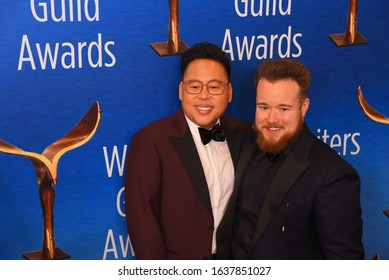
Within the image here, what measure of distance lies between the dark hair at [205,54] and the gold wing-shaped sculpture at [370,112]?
36.7 inches

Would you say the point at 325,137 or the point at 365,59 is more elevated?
the point at 365,59

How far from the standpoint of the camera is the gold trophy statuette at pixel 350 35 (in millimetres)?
3607

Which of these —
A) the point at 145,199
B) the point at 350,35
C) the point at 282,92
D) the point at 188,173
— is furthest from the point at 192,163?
the point at 350,35

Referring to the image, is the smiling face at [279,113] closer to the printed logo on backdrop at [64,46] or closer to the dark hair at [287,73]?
the dark hair at [287,73]

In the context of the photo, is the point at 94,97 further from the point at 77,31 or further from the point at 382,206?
the point at 382,206

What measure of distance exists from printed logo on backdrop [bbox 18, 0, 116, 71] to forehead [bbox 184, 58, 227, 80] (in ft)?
1.45

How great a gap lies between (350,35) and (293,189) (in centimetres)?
108

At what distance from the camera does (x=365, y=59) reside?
12.1ft

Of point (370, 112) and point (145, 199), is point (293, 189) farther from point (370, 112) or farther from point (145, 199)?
point (370, 112)

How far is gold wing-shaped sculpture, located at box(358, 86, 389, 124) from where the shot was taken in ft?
12.3

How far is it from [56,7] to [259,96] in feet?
3.52

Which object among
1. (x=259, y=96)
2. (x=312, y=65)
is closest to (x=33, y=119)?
(x=259, y=96)

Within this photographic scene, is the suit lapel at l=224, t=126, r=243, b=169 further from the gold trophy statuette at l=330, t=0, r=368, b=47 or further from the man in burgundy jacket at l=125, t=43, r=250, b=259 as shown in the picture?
the gold trophy statuette at l=330, t=0, r=368, b=47

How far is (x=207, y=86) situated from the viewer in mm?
3150
